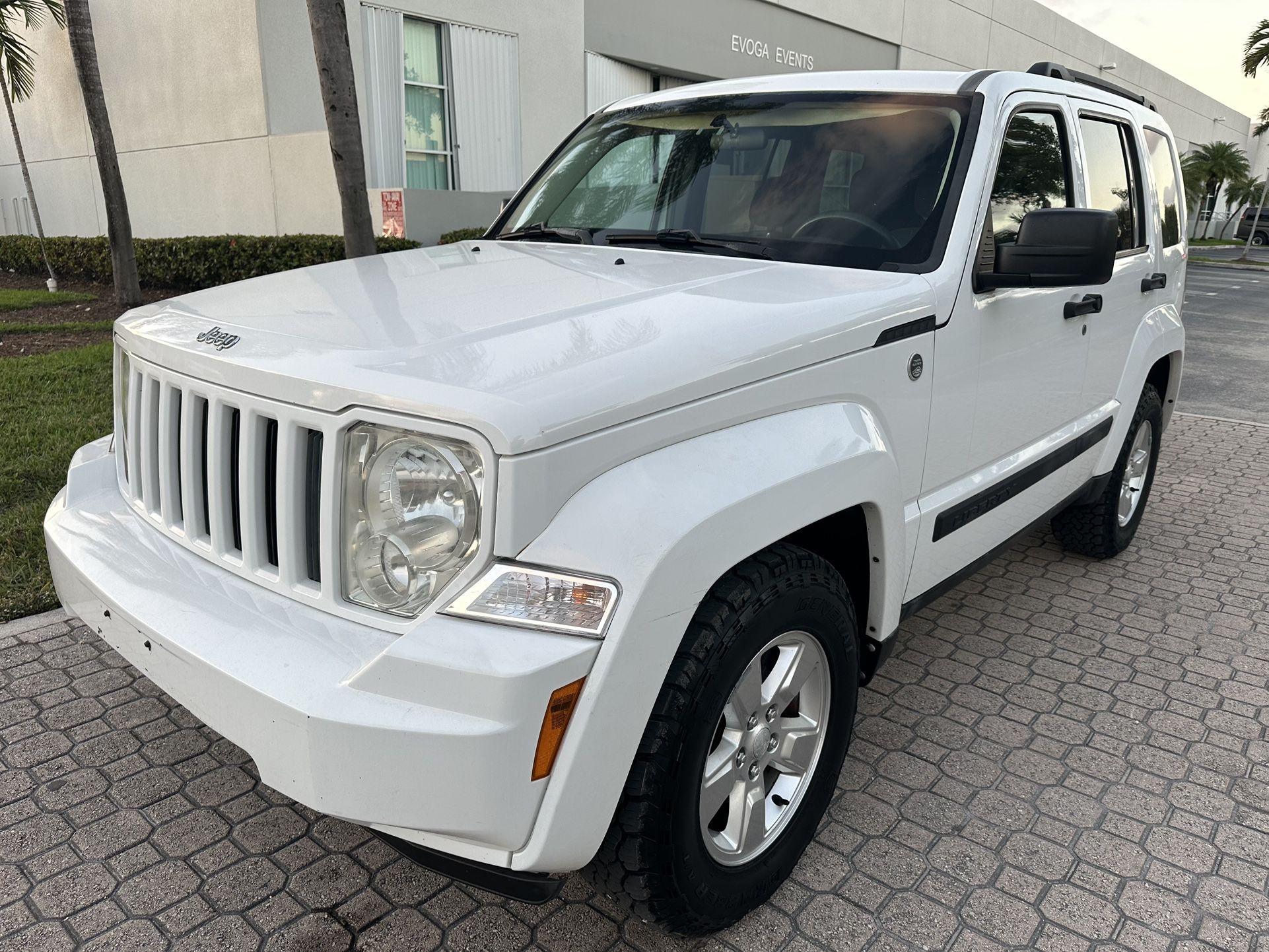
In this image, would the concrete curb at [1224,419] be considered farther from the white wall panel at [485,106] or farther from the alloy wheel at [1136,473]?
the white wall panel at [485,106]

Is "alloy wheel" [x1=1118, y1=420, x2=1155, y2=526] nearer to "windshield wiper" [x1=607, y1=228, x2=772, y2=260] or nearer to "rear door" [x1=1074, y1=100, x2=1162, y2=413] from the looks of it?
"rear door" [x1=1074, y1=100, x2=1162, y2=413]

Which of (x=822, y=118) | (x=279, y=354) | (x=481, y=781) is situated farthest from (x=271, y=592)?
(x=822, y=118)

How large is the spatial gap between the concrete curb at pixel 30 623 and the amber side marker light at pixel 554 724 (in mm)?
2754

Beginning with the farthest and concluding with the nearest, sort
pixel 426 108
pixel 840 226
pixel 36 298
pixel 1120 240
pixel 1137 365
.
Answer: pixel 426 108 < pixel 36 298 < pixel 1137 365 < pixel 1120 240 < pixel 840 226

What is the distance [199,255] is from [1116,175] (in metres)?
11.3

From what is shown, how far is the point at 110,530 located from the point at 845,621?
72.4 inches

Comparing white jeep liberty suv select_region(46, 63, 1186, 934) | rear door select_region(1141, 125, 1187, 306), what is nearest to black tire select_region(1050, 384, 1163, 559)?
rear door select_region(1141, 125, 1187, 306)

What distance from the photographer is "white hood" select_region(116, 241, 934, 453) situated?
5.78 feet

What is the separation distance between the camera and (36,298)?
12.1 m

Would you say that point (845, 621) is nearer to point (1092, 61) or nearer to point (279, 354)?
point (279, 354)

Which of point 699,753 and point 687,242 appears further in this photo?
point 687,242

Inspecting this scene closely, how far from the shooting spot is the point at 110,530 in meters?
2.44

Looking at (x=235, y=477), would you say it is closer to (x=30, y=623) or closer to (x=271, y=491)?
(x=271, y=491)

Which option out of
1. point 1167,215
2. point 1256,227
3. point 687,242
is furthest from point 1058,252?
point 1256,227
